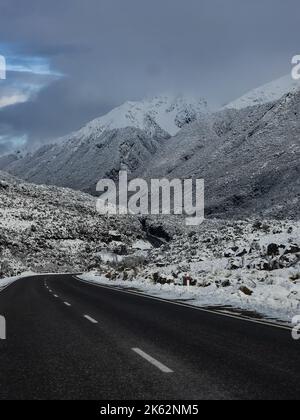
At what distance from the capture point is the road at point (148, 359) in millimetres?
6664

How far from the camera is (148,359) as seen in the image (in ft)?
28.7

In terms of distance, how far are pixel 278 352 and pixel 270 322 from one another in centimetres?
419

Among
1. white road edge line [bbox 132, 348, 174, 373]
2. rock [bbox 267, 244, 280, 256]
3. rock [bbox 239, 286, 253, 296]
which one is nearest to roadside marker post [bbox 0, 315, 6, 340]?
white road edge line [bbox 132, 348, 174, 373]

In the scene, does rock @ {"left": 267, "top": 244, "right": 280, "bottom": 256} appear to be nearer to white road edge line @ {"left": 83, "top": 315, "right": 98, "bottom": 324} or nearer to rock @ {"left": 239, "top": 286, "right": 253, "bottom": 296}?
rock @ {"left": 239, "top": 286, "right": 253, "bottom": 296}

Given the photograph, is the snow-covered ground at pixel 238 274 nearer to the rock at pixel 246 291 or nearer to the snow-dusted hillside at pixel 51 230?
the rock at pixel 246 291

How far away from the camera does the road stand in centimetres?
666

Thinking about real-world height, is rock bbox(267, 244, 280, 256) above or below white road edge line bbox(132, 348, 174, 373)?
above

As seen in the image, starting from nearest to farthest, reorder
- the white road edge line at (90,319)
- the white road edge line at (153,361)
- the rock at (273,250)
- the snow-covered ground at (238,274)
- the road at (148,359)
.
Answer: the road at (148,359)
the white road edge line at (153,361)
the white road edge line at (90,319)
the snow-covered ground at (238,274)
the rock at (273,250)

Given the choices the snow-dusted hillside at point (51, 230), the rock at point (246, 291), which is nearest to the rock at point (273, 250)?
the rock at point (246, 291)

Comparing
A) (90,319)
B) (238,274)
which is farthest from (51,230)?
(90,319)

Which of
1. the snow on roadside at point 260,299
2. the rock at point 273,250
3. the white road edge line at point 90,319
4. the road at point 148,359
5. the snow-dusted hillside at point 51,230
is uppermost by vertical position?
the snow-dusted hillside at point 51,230

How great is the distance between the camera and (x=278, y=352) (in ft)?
30.3

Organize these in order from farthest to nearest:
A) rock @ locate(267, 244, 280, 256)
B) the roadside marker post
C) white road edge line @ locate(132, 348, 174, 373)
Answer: rock @ locate(267, 244, 280, 256)
the roadside marker post
white road edge line @ locate(132, 348, 174, 373)
